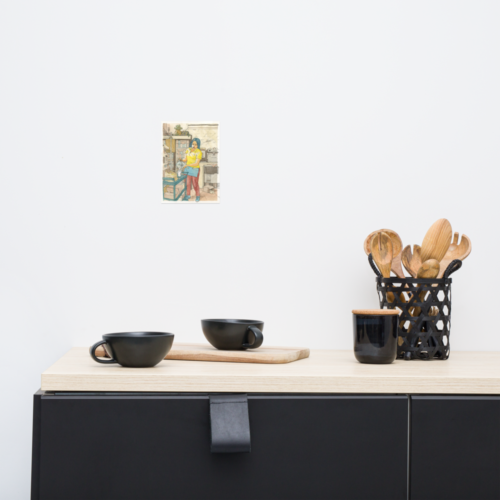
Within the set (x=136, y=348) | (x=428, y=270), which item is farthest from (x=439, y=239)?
(x=136, y=348)

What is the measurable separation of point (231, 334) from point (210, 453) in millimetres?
255

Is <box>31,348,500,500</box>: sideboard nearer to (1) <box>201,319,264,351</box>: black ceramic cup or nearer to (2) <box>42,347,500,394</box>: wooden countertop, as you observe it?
(2) <box>42,347,500,394</box>: wooden countertop

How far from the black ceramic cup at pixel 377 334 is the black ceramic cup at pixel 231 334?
0.63 feet

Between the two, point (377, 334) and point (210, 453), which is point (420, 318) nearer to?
point (377, 334)

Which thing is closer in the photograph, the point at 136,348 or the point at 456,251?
the point at 136,348

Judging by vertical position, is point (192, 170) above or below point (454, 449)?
above

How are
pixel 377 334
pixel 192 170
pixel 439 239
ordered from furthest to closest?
pixel 192 170 → pixel 439 239 → pixel 377 334

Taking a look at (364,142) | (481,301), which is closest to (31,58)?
(364,142)

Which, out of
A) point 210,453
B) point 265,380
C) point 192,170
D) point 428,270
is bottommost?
point 210,453

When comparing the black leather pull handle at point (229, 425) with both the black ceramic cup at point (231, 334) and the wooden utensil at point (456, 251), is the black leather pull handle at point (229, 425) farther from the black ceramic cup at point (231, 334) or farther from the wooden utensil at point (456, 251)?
the wooden utensil at point (456, 251)

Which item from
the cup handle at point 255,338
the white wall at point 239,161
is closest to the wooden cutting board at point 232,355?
the cup handle at point 255,338

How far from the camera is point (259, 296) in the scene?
4.00ft

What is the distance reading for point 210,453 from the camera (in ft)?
2.57

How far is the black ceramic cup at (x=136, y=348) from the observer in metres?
0.82
